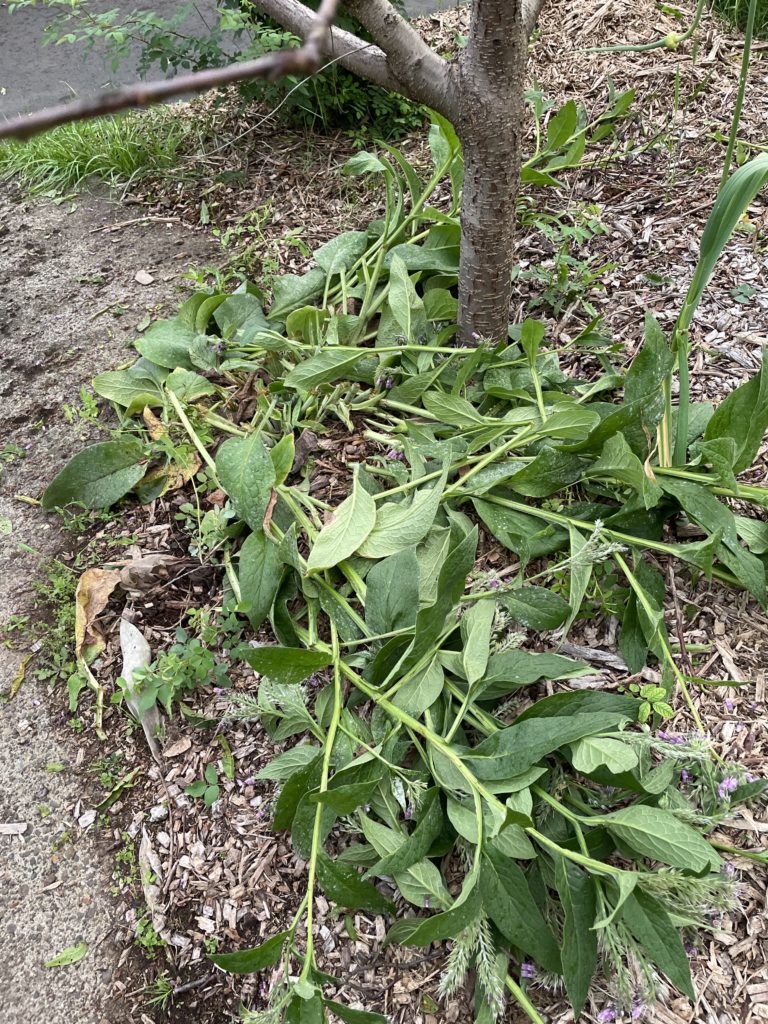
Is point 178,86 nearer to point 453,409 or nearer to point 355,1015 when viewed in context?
point 355,1015

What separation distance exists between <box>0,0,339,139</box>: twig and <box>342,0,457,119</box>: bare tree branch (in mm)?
1675

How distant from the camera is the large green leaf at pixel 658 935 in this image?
48.1 inches

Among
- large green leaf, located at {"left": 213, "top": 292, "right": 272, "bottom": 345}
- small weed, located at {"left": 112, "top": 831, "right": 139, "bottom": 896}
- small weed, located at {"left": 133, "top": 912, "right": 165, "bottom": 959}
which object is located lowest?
small weed, located at {"left": 133, "top": 912, "right": 165, "bottom": 959}

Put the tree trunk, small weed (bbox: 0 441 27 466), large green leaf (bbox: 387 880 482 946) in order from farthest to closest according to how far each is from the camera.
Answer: small weed (bbox: 0 441 27 466)
the tree trunk
large green leaf (bbox: 387 880 482 946)

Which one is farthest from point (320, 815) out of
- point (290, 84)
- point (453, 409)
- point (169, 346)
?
point (290, 84)

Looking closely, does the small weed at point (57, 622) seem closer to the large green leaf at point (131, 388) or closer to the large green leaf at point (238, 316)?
the large green leaf at point (131, 388)

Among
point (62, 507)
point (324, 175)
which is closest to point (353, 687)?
point (62, 507)

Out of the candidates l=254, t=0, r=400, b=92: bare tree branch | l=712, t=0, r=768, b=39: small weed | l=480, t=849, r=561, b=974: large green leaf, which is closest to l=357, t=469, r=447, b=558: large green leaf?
l=480, t=849, r=561, b=974: large green leaf

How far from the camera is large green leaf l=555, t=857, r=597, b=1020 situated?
124 centimetres

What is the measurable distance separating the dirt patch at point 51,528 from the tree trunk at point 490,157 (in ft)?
4.21

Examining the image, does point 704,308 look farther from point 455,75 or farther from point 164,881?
point 164,881

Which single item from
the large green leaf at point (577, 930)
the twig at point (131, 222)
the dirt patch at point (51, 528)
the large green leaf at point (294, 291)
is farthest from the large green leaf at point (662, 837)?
the twig at point (131, 222)

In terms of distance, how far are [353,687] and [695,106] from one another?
8.07 ft

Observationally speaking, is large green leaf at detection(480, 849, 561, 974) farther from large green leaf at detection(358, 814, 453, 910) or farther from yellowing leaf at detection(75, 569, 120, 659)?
yellowing leaf at detection(75, 569, 120, 659)
